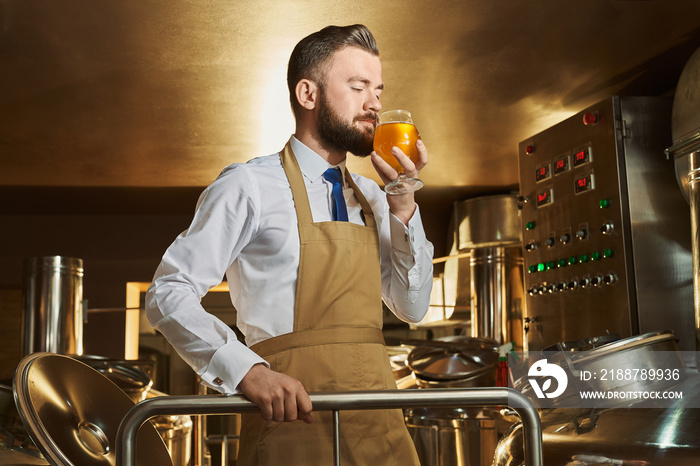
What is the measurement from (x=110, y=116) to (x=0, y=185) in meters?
2.37

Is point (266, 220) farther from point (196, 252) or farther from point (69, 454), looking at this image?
point (69, 454)

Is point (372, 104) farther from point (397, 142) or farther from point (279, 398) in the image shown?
point (279, 398)

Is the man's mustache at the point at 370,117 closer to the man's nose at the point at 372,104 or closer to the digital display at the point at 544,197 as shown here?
the man's nose at the point at 372,104

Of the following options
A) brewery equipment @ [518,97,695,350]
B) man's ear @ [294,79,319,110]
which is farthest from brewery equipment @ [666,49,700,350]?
man's ear @ [294,79,319,110]

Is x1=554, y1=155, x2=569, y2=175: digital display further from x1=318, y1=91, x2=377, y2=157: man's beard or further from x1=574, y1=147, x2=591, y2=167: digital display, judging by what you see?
x1=318, y1=91, x2=377, y2=157: man's beard

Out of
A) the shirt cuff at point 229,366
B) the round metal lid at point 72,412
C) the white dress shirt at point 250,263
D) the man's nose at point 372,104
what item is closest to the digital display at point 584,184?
the white dress shirt at point 250,263

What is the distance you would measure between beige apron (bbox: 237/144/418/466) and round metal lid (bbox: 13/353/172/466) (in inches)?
12.8

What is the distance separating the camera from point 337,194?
73.0 inches

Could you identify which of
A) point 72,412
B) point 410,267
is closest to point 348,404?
point 410,267

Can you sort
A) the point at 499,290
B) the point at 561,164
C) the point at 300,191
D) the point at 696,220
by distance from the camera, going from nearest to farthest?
the point at 300,191
the point at 696,220
the point at 561,164
the point at 499,290

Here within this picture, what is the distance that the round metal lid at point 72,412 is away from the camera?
4.98ft

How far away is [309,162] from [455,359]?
9.76 feet

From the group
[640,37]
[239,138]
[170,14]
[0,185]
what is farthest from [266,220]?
[0,185]

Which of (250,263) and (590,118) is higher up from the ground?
(590,118)
